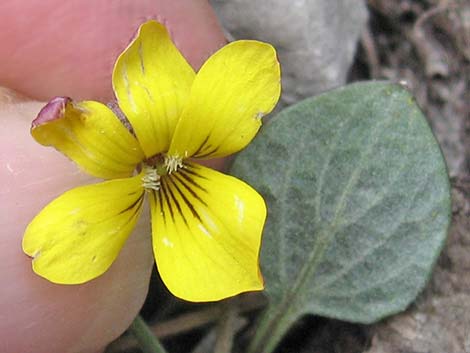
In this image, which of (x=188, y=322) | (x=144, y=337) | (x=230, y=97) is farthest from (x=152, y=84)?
(x=188, y=322)

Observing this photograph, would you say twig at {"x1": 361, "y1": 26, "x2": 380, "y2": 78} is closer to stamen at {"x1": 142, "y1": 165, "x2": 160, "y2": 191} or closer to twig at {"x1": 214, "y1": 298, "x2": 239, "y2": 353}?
twig at {"x1": 214, "y1": 298, "x2": 239, "y2": 353}

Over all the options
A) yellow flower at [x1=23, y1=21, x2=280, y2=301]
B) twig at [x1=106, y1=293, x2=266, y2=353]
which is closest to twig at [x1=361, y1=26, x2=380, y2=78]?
twig at [x1=106, y1=293, x2=266, y2=353]

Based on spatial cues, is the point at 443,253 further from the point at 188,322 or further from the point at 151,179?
the point at 151,179

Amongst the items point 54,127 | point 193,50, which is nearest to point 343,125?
point 193,50

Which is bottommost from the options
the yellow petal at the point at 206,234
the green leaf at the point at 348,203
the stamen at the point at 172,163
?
the green leaf at the point at 348,203

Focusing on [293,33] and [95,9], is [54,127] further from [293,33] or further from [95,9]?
[293,33]

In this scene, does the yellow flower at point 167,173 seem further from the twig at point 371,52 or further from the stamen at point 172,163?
the twig at point 371,52

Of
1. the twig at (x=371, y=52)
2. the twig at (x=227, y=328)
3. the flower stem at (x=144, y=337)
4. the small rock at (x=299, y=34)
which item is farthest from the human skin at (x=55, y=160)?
the twig at (x=371, y=52)

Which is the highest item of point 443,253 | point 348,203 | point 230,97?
point 230,97

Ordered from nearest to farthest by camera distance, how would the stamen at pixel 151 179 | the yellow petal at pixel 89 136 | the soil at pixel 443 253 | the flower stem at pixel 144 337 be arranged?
the yellow petal at pixel 89 136 < the stamen at pixel 151 179 < the flower stem at pixel 144 337 < the soil at pixel 443 253
